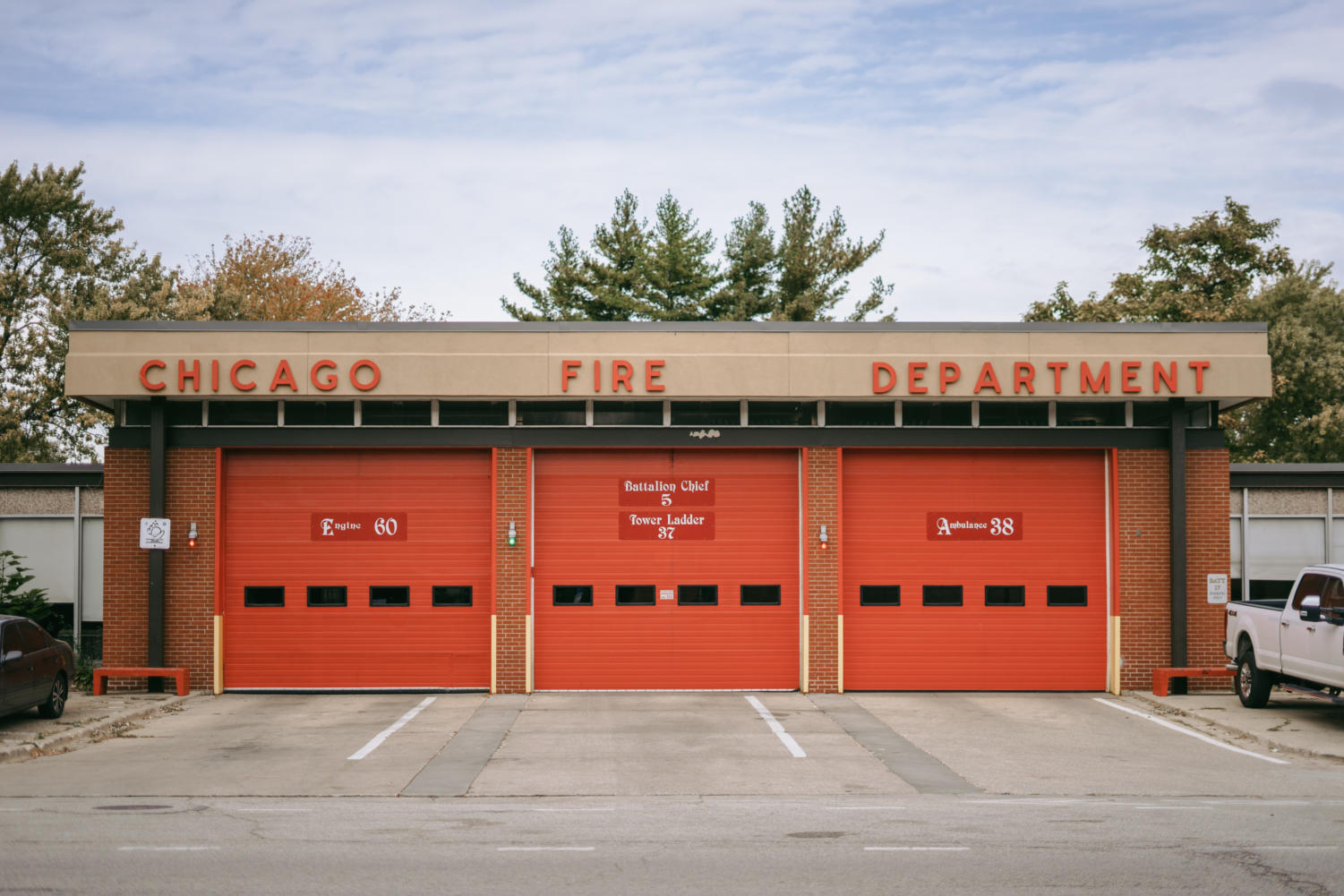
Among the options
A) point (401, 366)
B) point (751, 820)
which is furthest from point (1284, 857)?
point (401, 366)

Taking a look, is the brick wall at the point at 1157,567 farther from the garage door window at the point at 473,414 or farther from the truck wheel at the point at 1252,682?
the garage door window at the point at 473,414

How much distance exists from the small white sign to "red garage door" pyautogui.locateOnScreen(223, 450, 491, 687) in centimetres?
108

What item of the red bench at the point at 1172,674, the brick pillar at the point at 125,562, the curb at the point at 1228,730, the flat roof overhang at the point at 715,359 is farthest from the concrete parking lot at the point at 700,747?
the flat roof overhang at the point at 715,359

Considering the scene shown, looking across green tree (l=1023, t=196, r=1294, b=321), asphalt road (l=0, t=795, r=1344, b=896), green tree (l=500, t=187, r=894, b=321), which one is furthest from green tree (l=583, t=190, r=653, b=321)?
asphalt road (l=0, t=795, r=1344, b=896)

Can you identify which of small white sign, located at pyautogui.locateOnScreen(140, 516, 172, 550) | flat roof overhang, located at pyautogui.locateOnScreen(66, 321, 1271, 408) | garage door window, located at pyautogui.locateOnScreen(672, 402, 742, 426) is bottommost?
small white sign, located at pyautogui.locateOnScreen(140, 516, 172, 550)

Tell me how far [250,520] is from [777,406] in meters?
9.11

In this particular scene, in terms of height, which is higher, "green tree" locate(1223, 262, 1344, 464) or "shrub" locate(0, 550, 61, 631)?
"green tree" locate(1223, 262, 1344, 464)

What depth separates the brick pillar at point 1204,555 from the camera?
2039 centimetres

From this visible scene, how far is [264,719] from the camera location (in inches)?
695

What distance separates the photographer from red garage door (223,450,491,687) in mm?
20375

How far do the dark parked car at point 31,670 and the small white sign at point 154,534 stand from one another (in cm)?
206

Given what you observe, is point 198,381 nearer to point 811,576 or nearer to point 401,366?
point 401,366

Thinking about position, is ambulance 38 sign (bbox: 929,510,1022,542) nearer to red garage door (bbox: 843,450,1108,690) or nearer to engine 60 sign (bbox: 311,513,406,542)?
red garage door (bbox: 843,450,1108,690)

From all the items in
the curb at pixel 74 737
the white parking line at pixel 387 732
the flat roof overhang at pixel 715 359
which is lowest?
the white parking line at pixel 387 732
